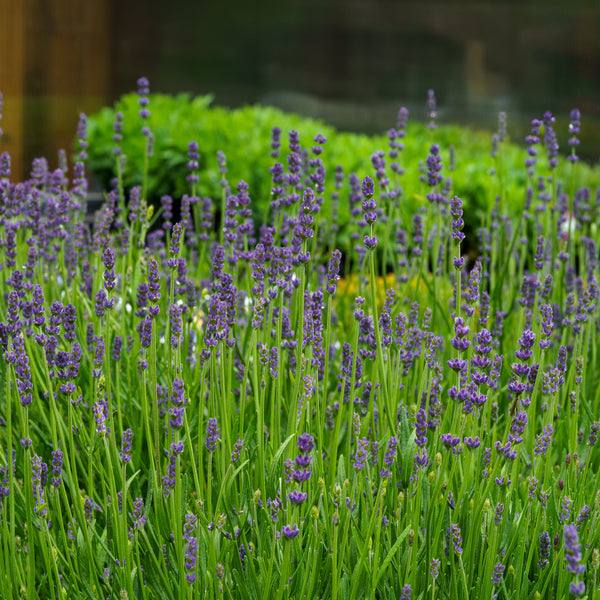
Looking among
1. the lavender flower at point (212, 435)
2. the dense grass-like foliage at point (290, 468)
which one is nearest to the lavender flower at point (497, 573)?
the dense grass-like foliage at point (290, 468)

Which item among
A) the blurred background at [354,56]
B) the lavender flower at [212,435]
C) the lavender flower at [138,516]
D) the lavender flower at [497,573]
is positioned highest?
the blurred background at [354,56]

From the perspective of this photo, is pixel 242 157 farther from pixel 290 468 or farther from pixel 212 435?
pixel 290 468

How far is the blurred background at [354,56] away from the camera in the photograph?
38.2 ft

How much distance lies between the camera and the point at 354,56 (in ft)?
39.7

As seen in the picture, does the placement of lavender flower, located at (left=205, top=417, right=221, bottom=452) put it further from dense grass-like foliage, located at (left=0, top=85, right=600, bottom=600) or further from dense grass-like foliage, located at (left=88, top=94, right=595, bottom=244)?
dense grass-like foliage, located at (left=88, top=94, right=595, bottom=244)

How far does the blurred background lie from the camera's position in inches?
458

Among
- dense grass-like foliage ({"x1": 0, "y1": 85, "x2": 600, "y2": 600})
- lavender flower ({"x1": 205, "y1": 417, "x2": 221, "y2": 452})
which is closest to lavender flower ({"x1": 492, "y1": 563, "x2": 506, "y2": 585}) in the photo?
dense grass-like foliage ({"x1": 0, "y1": 85, "x2": 600, "y2": 600})

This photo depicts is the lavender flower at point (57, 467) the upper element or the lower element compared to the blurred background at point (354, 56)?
lower

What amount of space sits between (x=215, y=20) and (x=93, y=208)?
4.53 metres

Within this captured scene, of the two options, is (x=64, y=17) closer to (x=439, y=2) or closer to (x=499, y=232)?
(x=439, y=2)

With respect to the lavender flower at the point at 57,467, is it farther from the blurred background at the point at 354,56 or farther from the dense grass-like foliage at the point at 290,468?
the blurred background at the point at 354,56

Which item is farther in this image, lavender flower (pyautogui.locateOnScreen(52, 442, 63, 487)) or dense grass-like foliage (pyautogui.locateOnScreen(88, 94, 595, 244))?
dense grass-like foliage (pyautogui.locateOnScreen(88, 94, 595, 244))

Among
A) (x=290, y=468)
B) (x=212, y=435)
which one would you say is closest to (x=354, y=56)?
(x=212, y=435)

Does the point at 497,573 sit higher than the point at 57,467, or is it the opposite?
the point at 57,467
